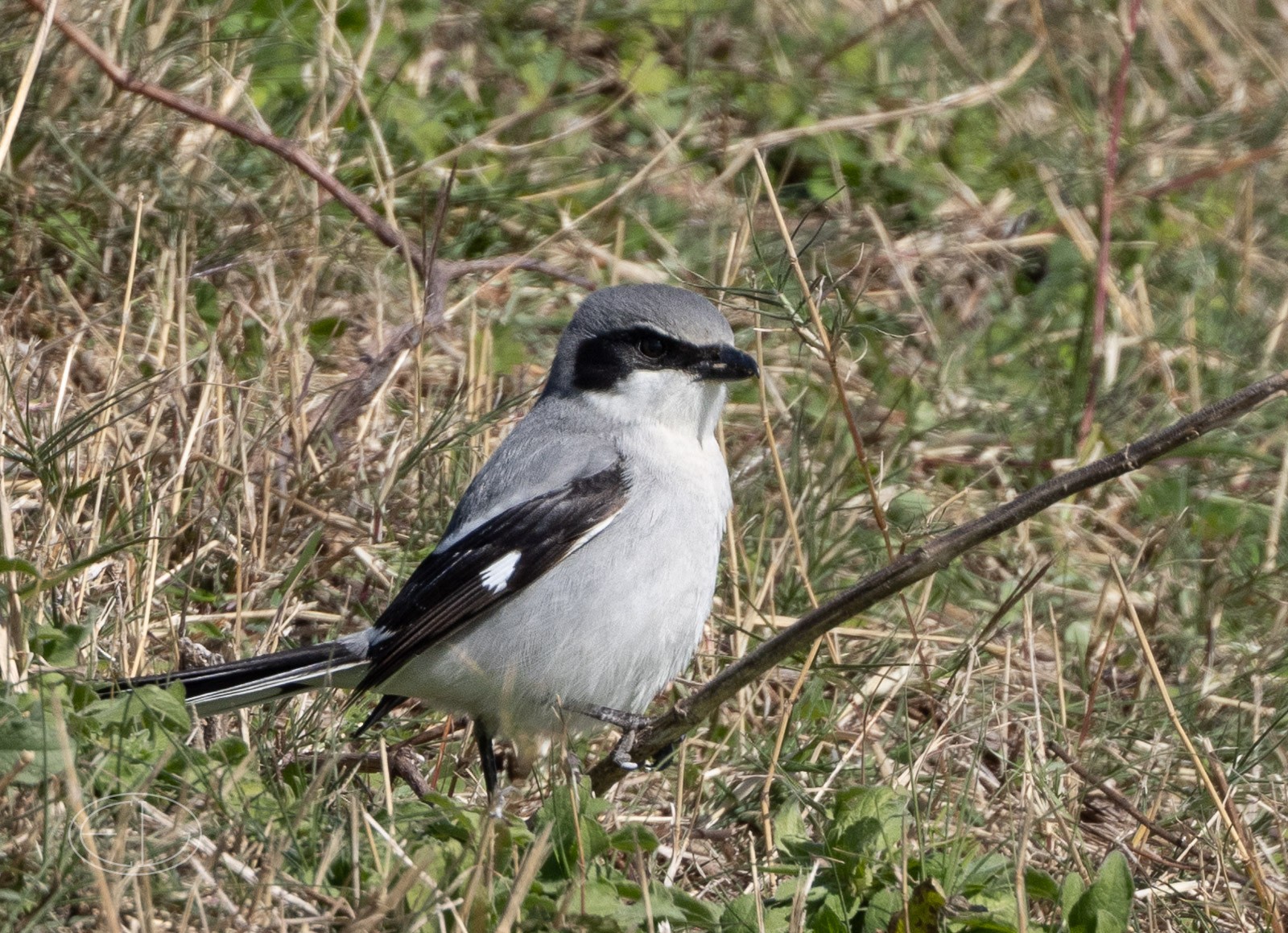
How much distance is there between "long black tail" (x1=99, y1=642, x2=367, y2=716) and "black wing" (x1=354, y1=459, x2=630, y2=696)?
12 centimetres

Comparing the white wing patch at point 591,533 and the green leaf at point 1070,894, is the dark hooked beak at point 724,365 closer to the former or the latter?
the white wing patch at point 591,533

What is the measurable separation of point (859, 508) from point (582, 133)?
264 centimetres

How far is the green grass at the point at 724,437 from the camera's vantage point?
2857mm

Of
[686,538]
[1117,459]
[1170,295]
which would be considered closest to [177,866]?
[686,538]

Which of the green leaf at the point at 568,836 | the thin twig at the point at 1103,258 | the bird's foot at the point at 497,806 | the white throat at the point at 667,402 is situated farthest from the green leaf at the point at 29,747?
the thin twig at the point at 1103,258

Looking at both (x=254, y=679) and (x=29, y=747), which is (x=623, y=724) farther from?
(x=29, y=747)

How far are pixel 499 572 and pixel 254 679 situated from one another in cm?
60

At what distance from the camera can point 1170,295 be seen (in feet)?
20.5

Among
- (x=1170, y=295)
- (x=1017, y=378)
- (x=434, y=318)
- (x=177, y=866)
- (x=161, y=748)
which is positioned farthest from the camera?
(x=1170, y=295)

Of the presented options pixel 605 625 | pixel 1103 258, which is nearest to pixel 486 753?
pixel 605 625

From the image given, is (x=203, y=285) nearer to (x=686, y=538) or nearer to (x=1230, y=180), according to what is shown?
(x=686, y=538)

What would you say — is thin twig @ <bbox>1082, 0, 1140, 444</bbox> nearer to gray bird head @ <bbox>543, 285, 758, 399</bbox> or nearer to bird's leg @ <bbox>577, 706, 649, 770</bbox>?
gray bird head @ <bbox>543, 285, 758, 399</bbox>

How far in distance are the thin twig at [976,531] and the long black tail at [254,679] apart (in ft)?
3.35

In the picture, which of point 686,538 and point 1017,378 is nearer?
point 686,538
